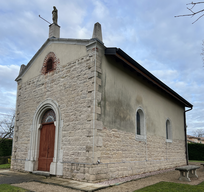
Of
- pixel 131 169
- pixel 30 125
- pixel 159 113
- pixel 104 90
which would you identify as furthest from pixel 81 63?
pixel 159 113

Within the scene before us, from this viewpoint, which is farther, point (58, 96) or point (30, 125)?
point (30, 125)

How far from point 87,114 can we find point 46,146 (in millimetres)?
2929

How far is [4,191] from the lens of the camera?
18.3 ft

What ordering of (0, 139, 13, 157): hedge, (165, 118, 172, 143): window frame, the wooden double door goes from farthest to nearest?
(0, 139, 13, 157): hedge < (165, 118, 172, 143): window frame < the wooden double door

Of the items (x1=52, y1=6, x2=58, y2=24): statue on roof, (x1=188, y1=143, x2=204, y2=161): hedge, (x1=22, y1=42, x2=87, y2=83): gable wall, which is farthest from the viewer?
(x1=188, y1=143, x2=204, y2=161): hedge

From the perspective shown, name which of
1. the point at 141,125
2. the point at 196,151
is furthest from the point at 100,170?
the point at 196,151

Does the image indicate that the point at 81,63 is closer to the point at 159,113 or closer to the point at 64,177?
the point at 64,177

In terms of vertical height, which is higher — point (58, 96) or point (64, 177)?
point (58, 96)

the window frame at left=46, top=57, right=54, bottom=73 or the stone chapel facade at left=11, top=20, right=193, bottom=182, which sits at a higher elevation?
the window frame at left=46, top=57, right=54, bottom=73

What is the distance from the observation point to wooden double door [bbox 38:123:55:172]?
28.7 feet

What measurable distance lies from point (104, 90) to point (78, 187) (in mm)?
3526

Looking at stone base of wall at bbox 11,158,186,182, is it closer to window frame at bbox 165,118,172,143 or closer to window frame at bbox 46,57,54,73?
window frame at bbox 165,118,172,143

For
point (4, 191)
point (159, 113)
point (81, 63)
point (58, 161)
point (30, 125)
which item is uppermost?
point (81, 63)

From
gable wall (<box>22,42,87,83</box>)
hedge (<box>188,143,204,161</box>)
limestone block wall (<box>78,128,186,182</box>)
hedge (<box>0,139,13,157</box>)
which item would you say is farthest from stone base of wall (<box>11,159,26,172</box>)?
hedge (<box>188,143,204,161</box>)
